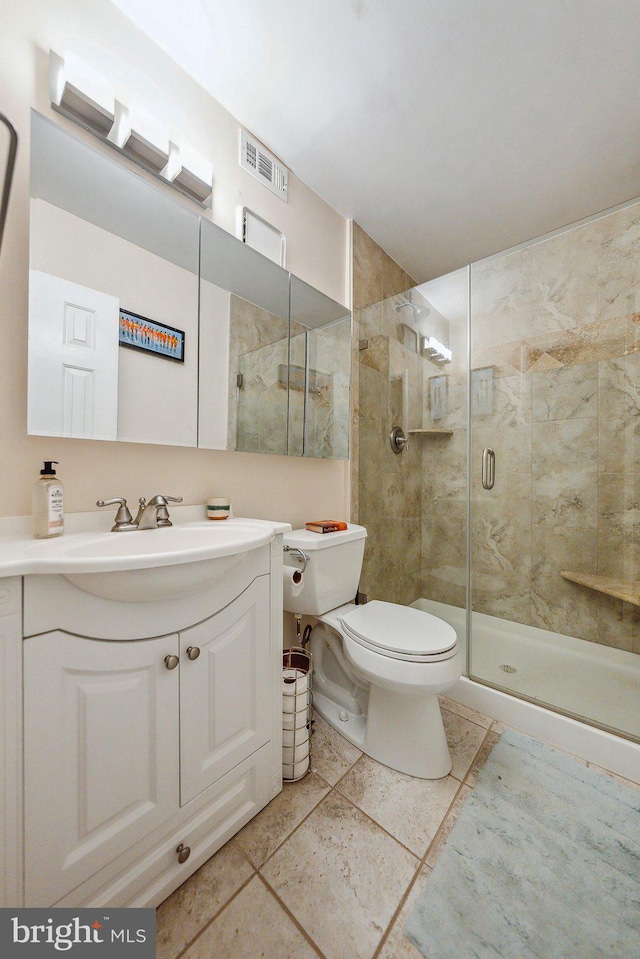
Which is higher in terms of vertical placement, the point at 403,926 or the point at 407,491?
the point at 407,491

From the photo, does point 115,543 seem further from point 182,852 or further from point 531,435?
point 531,435

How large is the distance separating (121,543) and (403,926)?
110 cm

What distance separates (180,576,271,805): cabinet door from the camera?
2.94ft

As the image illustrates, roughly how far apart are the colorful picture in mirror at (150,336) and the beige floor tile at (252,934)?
57.3 inches

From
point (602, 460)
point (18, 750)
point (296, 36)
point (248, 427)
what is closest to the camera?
point (18, 750)

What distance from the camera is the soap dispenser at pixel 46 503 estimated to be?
34.4 inches

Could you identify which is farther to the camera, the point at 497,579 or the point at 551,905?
the point at 497,579

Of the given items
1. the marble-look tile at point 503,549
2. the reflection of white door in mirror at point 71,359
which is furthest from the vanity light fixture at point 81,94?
the marble-look tile at point 503,549

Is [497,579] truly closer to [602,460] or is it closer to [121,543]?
[602,460]

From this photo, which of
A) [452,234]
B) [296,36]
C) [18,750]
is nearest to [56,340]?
[18,750]

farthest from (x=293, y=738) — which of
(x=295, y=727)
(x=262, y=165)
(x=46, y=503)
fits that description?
(x=262, y=165)

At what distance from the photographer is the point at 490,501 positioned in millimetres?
1866

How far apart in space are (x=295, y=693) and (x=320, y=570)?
0.42 m

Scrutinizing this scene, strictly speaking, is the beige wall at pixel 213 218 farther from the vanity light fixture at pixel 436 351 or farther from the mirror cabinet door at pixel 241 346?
the vanity light fixture at pixel 436 351
